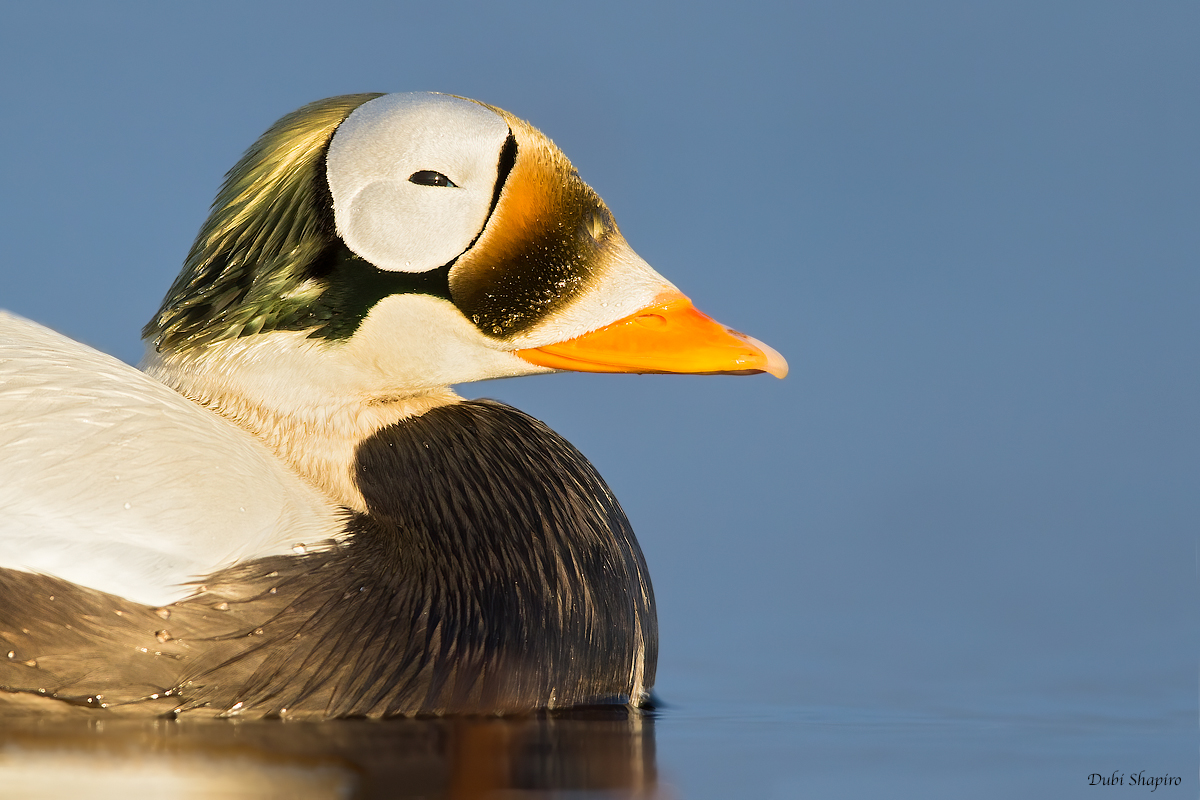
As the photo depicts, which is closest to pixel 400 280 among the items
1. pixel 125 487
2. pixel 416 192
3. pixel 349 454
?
pixel 416 192

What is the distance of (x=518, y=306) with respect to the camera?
3.25 metres

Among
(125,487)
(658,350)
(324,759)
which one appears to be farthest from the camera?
(658,350)

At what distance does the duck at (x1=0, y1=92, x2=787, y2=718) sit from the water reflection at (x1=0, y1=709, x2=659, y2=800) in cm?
6

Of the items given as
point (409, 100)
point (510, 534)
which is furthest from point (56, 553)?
point (409, 100)

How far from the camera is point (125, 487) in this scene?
2.92 m

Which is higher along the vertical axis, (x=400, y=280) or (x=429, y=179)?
(x=429, y=179)

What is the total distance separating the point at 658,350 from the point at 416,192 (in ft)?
1.95

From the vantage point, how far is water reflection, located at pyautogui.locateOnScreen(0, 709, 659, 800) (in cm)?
259

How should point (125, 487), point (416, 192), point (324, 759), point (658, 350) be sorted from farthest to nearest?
point (658, 350), point (416, 192), point (125, 487), point (324, 759)

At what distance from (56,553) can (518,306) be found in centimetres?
101
